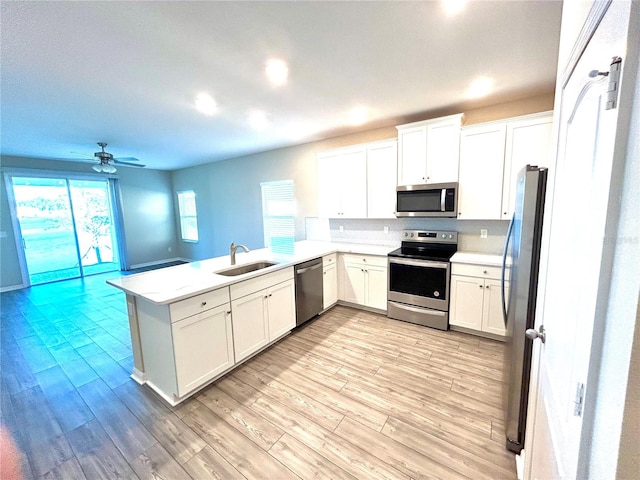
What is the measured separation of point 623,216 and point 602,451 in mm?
451

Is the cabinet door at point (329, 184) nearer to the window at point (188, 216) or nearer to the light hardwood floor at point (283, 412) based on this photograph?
the light hardwood floor at point (283, 412)

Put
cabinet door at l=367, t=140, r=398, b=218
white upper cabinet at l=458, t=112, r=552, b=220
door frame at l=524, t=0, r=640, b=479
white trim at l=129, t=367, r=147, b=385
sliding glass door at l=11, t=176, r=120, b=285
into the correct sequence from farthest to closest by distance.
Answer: sliding glass door at l=11, t=176, r=120, b=285
cabinet door at l=367, t=140, r=398, b=218
white upper cabinet at l=458, t=112, r=552, b=220
white trim at l=129, t=367, r=147, b=385
door frame at l=524, t=0, r=640, b=479

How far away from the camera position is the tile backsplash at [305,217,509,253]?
3.15 m

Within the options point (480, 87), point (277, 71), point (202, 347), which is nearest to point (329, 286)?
point (202, 347)

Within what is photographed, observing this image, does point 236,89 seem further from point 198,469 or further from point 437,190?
point 198,469

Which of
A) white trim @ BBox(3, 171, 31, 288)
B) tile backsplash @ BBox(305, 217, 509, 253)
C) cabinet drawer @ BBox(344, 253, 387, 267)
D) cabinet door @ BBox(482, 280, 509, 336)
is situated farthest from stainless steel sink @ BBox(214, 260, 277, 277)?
white trim @ BBox(3, 171, 31, 288)

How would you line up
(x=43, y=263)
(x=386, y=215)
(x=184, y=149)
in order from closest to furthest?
(x=386, y=215)
(x=184, y=149)
(x=43, y=263)

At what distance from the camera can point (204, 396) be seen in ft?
7.06

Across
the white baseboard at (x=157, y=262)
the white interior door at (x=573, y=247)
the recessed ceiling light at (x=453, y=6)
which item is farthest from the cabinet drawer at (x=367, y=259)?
the white baseboard at (x=157, y=262)

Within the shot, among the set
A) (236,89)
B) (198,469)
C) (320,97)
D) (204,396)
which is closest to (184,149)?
(236,89)

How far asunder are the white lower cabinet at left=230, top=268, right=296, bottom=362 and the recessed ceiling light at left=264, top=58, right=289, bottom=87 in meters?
1.90

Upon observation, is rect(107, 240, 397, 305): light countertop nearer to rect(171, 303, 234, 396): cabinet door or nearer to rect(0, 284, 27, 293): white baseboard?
rect(171, 303, 234, 396): cabinet door

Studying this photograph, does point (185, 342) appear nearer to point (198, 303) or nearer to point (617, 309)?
point (198, 303)

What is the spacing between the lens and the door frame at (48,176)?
510 centimetres
